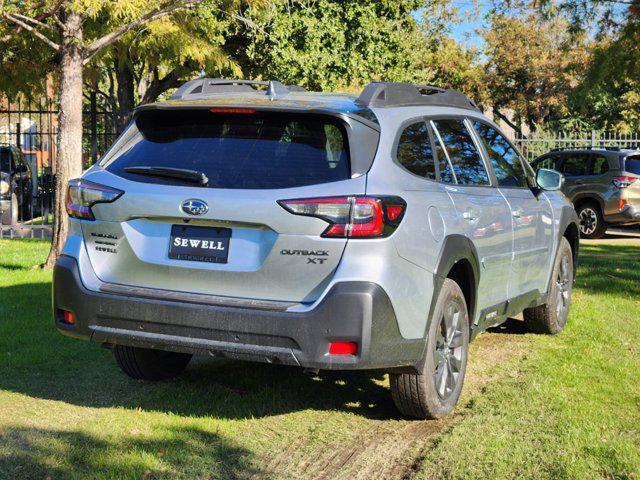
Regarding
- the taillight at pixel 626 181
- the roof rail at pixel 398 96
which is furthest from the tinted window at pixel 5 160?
the roof rail at pixel 398 96

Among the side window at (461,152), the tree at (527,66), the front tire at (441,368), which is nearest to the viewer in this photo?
the front tire at (441,368)

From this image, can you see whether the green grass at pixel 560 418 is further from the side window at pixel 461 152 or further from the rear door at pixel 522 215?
the side window at pixel 461 152

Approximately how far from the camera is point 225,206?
444 cm

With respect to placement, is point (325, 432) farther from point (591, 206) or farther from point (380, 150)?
point (591, 206)

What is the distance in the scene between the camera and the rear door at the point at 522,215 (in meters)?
6.28

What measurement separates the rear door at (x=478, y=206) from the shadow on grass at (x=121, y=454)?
5.86 ft


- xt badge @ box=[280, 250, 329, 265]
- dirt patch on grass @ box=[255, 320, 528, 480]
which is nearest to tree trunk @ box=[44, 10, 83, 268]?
dirt patch on grass @ box=[255, 320, 528, 480]

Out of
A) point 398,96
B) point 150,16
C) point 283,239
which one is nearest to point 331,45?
point 150,16

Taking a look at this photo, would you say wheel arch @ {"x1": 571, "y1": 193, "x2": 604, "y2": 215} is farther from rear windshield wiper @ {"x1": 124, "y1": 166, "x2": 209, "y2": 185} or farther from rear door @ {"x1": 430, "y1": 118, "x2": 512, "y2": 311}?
rear windshield wiper @ {"x1": 124, "y1": 166, "x2": 209, "y2": 185}

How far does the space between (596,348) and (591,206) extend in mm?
11898

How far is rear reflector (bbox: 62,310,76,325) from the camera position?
4.82m

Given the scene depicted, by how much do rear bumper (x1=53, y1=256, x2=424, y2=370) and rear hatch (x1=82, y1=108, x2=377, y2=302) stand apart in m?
0.10

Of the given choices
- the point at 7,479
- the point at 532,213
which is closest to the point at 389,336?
the point at 7,479

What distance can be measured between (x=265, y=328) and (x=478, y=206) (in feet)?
6.02
